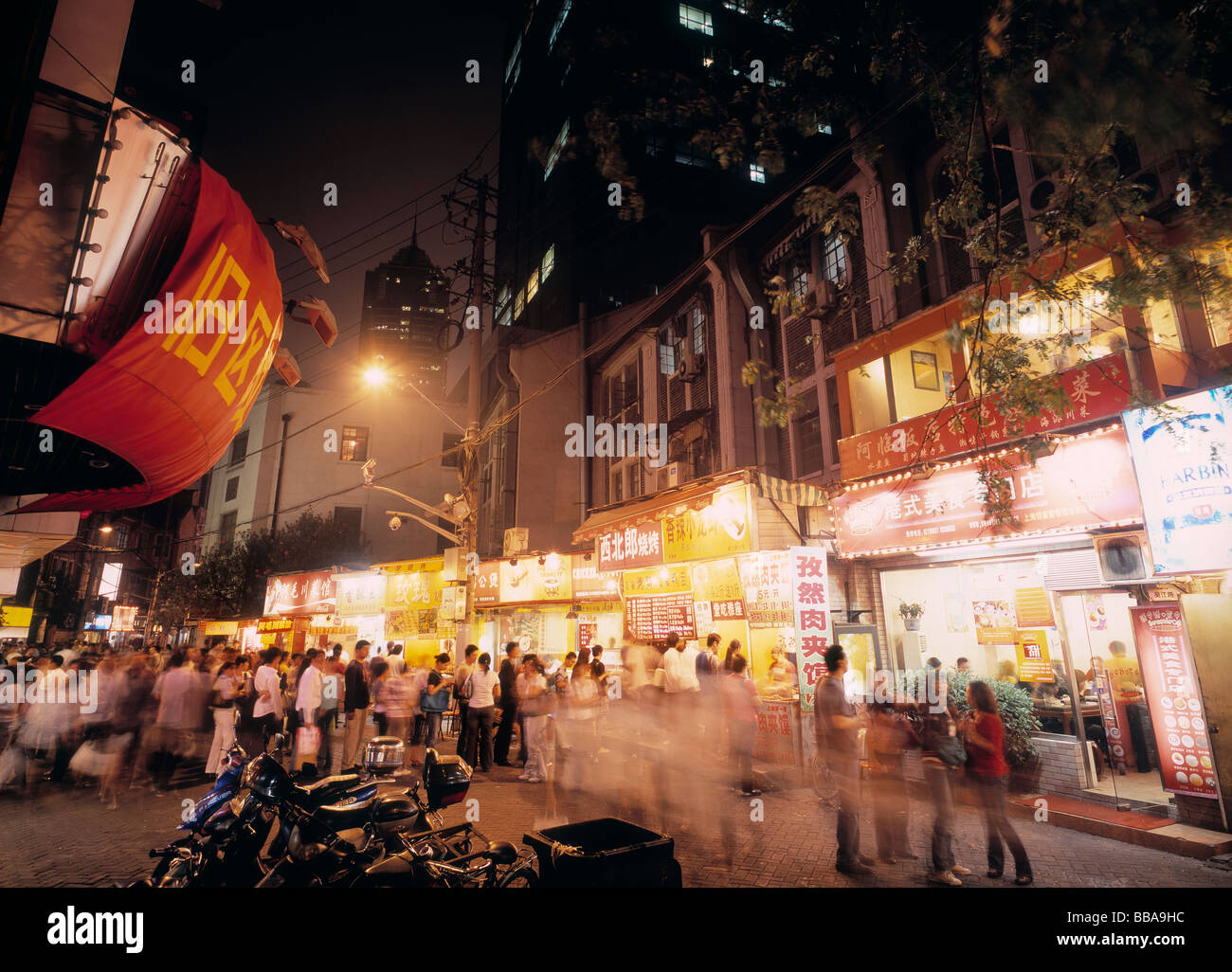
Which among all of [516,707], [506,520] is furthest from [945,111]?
[506,520]

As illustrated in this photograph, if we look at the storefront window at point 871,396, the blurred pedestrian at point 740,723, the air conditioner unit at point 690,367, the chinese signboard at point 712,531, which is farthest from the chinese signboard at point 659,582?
the air conditioner unit at point 690,367

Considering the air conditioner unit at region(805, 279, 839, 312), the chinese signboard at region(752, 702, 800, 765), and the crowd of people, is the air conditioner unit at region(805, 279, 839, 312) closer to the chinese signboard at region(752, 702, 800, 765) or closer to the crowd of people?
the chinese signboard at region(752, 702, 800, 765)

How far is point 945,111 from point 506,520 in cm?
2228

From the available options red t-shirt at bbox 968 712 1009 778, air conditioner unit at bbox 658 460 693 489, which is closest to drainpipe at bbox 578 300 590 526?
air conditioner unit at bbox 658 460 693 489

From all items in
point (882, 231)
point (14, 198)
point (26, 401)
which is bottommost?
point (26, 401)

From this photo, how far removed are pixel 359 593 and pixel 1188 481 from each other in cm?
2280

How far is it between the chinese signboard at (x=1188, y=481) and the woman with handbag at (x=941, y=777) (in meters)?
3.59

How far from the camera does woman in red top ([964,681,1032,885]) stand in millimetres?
6270

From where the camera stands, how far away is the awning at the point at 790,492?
11.8 m

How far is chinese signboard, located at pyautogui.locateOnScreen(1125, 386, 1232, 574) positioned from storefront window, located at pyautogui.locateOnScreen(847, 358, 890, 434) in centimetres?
571

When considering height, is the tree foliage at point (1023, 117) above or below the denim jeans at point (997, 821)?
above

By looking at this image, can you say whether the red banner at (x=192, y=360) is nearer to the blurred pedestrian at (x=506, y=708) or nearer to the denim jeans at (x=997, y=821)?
the denim jeans at (x=997, y=821)
